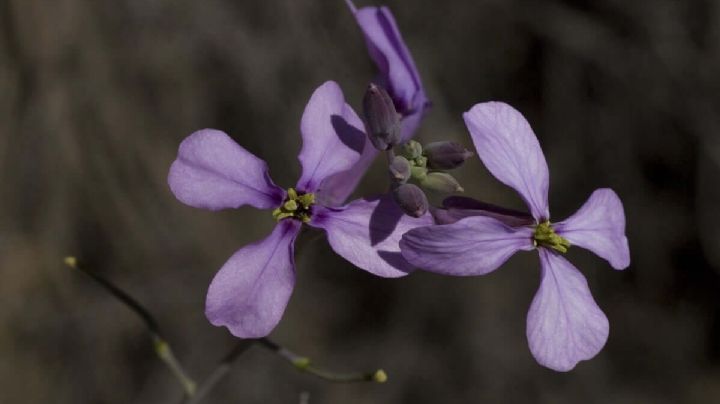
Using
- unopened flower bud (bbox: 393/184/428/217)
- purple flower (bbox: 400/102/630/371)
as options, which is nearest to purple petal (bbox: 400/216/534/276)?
purple flower (bbox: 400/102/630/371)

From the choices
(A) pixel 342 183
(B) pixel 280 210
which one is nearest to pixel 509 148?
(A) pixel 342 183

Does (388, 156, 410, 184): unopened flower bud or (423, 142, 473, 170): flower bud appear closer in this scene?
(388, 156, 410, 184): unopened flower bud

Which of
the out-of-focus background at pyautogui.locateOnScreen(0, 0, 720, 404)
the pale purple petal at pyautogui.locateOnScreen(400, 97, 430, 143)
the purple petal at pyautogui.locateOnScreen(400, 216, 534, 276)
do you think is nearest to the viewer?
the purple petal at pyautogui.locateOnScreen(400, 216, 534, 276)

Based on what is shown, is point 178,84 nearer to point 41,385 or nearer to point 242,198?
point 41,385

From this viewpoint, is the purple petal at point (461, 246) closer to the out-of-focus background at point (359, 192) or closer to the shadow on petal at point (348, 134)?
the shadow on petal at point (348, 134)

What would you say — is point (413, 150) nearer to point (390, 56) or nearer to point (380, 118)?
point (380, 118)

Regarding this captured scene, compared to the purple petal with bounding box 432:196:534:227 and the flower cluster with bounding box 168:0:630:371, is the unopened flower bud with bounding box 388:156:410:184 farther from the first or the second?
the purple petal with bounding box 432:196:534:227

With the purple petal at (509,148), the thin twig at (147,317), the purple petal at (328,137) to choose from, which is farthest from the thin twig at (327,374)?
the purple petal at (509,148)
